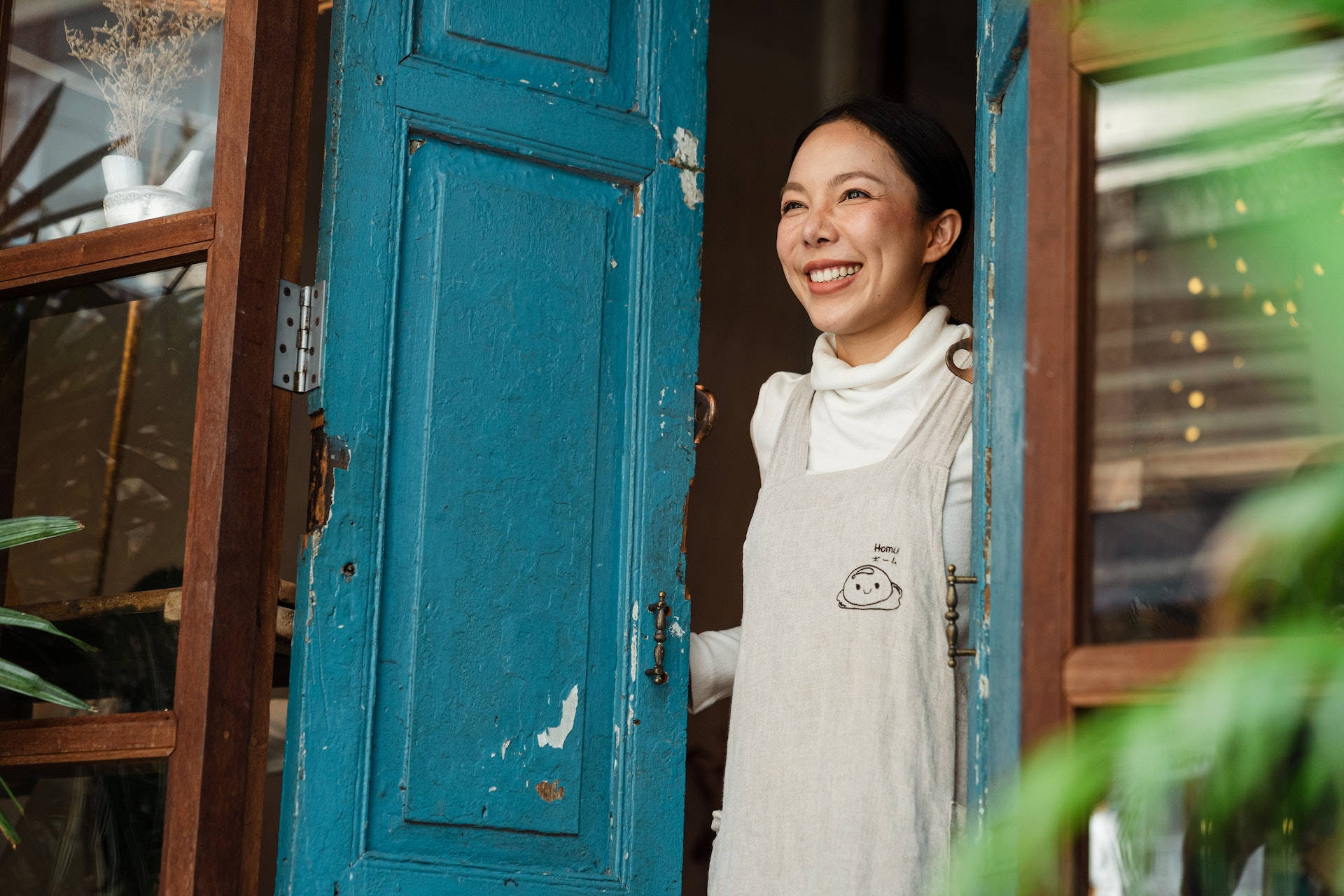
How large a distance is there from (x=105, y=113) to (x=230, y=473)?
0.71m

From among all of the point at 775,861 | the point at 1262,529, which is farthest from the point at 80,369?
the point at 1262,529

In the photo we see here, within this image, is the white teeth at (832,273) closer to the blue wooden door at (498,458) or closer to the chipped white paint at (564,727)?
the blue wooden door at (498,458)

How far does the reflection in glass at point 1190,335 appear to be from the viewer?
1172 millimetres

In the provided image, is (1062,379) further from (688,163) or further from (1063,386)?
(688,163)

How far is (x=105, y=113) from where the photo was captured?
2.28 meters

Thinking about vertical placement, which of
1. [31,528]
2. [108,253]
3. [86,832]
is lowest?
[86,832]

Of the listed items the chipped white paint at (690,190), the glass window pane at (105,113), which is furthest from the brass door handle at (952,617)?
the glass window pane at (105,113)

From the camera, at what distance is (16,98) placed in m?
2.41

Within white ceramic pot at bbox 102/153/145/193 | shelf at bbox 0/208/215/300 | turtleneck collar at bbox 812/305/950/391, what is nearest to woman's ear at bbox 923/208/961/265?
turtleneck collar at bbox 812/305/950/391

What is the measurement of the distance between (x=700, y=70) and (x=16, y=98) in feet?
3.81

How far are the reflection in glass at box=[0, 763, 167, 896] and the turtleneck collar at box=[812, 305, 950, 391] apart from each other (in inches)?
44.9

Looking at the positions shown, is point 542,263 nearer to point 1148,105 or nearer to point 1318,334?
point 1148,105

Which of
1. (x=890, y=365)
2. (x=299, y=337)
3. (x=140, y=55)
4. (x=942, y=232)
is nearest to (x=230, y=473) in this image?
(x=299, y=337)

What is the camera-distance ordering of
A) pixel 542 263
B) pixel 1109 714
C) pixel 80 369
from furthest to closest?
pixel 542 263 → pixel 80 369 → pixel 1109 714
